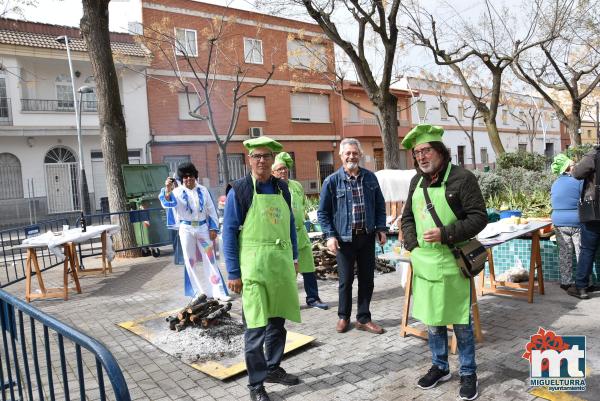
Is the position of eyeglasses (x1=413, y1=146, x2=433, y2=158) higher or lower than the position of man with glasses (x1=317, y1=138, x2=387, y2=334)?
higher

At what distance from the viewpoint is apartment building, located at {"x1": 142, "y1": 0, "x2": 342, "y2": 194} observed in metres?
23.3

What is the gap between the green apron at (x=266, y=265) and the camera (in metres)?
3.43

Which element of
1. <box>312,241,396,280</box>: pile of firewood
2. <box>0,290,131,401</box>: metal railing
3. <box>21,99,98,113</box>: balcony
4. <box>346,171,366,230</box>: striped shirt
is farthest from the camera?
<box>21,99,98,113</box>: balcony

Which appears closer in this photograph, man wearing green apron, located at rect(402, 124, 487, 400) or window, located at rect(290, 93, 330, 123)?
man wearing green apron, located at rect(402, 124, 487, 400)

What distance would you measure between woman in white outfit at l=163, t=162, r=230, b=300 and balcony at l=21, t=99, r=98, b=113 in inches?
710

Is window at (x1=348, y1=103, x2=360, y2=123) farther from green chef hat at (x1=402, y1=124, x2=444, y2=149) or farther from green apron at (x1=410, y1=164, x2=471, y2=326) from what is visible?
green apron at (x1=410, y1=164, x2=471, y2=326)

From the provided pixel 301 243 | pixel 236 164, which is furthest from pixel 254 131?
pixel 301 243

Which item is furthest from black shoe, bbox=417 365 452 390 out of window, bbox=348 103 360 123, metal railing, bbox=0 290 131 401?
window, bbox=348 103 360 123

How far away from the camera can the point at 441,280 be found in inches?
129

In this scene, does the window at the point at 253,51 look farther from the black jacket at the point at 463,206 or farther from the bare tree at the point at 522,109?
the black jacket at the point at 463,206

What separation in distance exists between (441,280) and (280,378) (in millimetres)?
1487

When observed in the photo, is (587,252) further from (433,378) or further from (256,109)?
(256,109)

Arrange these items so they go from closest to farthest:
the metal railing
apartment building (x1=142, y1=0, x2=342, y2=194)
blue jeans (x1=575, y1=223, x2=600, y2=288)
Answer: the metal railing → blue jeans (x1=575, y1=223, x2=600, y2=288) → apartment building (x1=142, y1=0, x2=342, y2=194)
